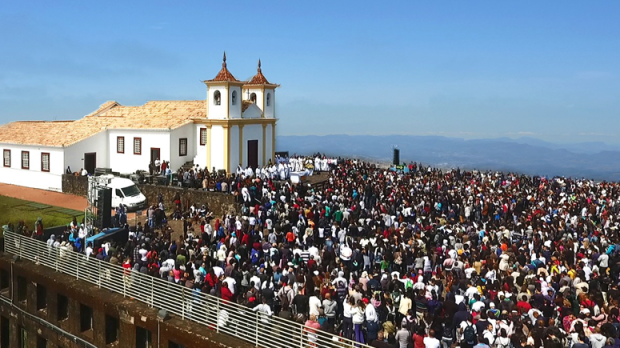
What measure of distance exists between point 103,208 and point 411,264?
47.6 ft

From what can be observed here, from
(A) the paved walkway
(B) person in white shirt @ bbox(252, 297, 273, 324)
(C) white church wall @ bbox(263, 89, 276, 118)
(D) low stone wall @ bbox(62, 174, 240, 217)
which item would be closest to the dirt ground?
(A) the paved walkway

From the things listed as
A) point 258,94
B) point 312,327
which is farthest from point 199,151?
point 312,327

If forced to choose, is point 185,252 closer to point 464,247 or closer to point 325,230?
point 325,230

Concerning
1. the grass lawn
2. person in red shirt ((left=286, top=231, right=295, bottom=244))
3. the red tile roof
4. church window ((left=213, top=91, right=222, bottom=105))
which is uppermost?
the red tile roof

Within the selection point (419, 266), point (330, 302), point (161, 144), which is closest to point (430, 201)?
point (419, 266)

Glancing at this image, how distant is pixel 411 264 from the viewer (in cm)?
1883

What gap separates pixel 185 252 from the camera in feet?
61.9

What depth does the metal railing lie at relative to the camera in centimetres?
1339

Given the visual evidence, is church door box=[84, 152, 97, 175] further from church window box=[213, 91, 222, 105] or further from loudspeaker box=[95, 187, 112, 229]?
loudspeaker box=[95, 187, 112, 229]

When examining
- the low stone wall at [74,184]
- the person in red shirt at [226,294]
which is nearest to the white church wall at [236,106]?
the low stone wall at [74,184]

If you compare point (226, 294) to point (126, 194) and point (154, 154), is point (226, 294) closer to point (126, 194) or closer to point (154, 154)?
point (126, 194)

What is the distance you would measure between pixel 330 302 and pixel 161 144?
2739 cm

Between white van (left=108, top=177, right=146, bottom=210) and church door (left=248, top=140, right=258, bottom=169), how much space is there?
29.6ft

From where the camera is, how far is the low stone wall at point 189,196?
103 feet
